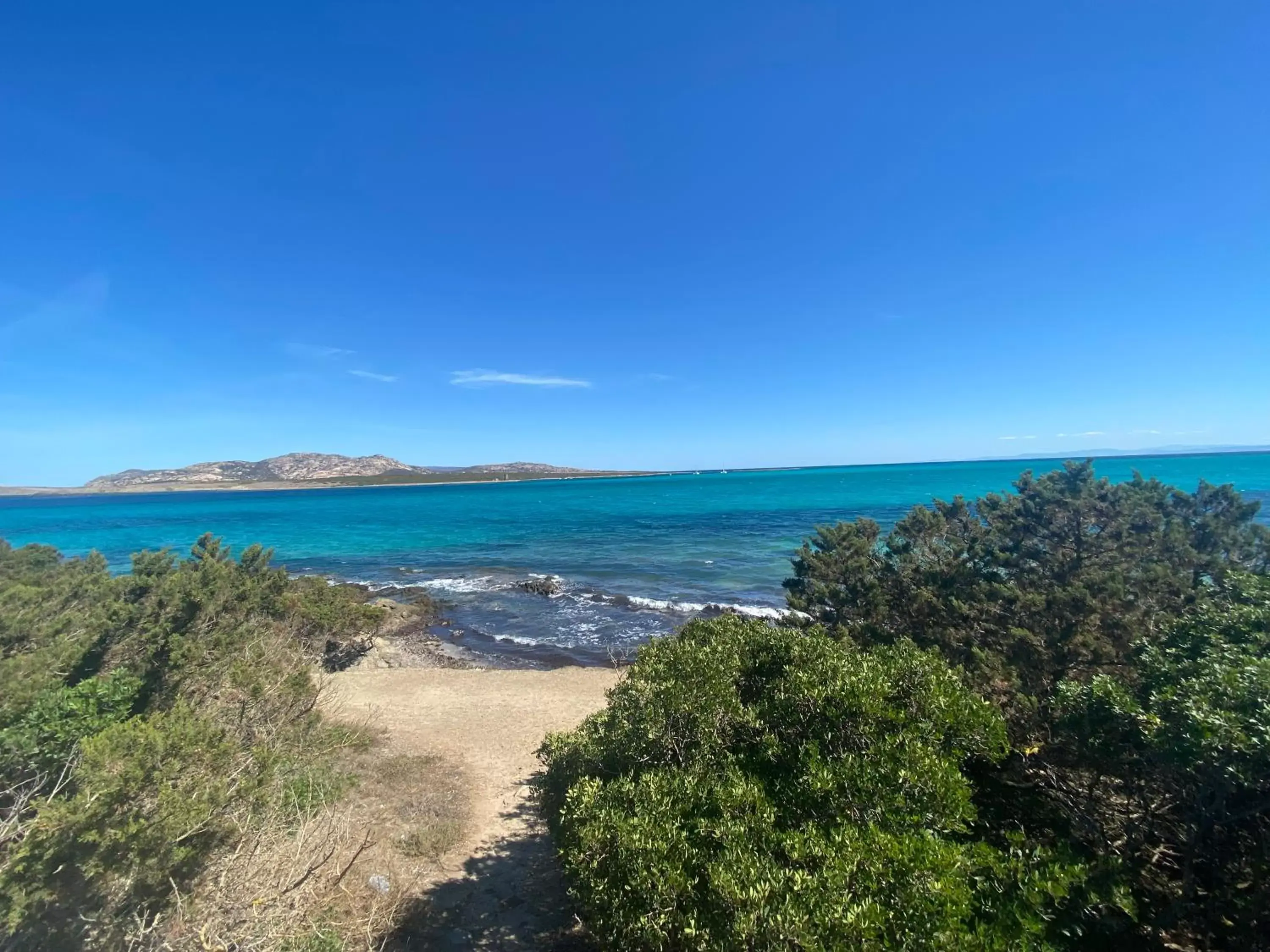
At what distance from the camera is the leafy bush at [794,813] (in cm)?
355

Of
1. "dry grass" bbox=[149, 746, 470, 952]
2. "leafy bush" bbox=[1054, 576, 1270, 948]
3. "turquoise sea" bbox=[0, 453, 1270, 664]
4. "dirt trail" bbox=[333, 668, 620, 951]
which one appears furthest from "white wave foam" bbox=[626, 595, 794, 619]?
"leafy bush" bbox=[1054, 576, 1270, 948]

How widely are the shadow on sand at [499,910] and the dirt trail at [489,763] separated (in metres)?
0.01

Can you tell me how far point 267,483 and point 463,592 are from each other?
661 ft

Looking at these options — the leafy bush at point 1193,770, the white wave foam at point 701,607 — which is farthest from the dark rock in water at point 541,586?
the leafy bush at point 1193,770

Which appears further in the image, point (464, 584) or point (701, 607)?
point (464, 584)

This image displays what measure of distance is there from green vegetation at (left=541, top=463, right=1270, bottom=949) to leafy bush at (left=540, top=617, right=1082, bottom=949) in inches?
0.7

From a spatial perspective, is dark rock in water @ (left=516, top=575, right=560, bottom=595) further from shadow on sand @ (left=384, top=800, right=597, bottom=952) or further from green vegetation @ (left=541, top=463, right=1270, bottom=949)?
green vegetation @ (left=541, top=463, right=1270, bottom=949)

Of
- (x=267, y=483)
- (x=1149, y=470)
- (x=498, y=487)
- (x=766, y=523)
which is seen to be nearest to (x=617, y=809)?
(x=766, y=523)

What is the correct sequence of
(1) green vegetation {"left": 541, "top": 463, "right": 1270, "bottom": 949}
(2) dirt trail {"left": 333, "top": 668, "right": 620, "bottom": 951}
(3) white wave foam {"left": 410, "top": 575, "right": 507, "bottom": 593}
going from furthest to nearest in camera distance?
(3) white wave foam {"left": 410, "top": 575, "right": 507, "bottom": 593}, (2) dirt trail {"left": 333, "top": 668, "right": 620, "bottom": 951}, (1) green vegetation {"left": 541, "top": 463, "right": 1270, "bottom": 949}

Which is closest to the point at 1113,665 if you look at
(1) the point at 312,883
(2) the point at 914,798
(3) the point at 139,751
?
(2) the point at 914,798

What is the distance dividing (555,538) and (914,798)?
155ft

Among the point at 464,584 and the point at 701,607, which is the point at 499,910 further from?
the point at 464,584

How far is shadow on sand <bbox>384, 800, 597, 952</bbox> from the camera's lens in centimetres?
686

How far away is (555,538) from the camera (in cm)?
5053
